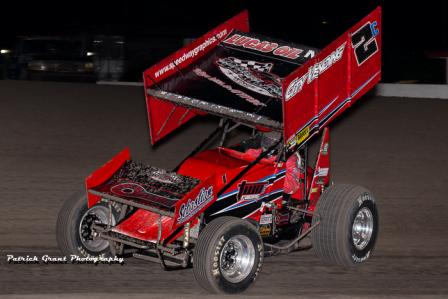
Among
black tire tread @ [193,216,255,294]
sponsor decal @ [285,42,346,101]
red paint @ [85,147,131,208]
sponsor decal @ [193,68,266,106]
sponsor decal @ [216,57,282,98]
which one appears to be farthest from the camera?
sponsor decal @ [216,57,282,98]

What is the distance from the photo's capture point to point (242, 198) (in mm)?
7527

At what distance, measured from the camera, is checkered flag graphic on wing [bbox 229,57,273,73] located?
826cm

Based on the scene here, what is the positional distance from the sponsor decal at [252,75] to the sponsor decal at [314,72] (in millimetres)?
365

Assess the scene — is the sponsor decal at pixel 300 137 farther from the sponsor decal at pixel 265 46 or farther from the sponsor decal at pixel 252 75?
the sponsor decal at pixel 265 46

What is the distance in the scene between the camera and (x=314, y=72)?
762 cm

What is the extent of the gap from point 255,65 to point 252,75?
206mm

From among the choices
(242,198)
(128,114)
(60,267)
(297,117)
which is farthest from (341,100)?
(128,114)

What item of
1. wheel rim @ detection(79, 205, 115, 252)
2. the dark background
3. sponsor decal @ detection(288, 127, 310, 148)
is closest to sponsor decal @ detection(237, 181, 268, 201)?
sponsor decal @ detection(288, 127, 310, 148)

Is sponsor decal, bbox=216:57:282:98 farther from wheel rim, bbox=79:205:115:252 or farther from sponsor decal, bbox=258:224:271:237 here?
wheel rim, bbox=79:205:115:252

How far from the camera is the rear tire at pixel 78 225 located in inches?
297

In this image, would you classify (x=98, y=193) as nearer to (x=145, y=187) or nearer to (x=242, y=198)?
(x=145, y=187)

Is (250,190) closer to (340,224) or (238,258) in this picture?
(238,258)

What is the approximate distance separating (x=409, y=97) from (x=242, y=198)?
13634 millimetres

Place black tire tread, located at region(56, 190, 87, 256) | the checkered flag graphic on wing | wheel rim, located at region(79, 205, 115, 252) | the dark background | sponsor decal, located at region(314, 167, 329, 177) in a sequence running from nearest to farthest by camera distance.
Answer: black tire tread, located at region(56, 190, 87, 256) → wheel rim, located at region(79, 205, 115, 252) → the checkered flag graphic on wing → sponsor decal, located at region(314, 167, 329, 177) → the dark background
